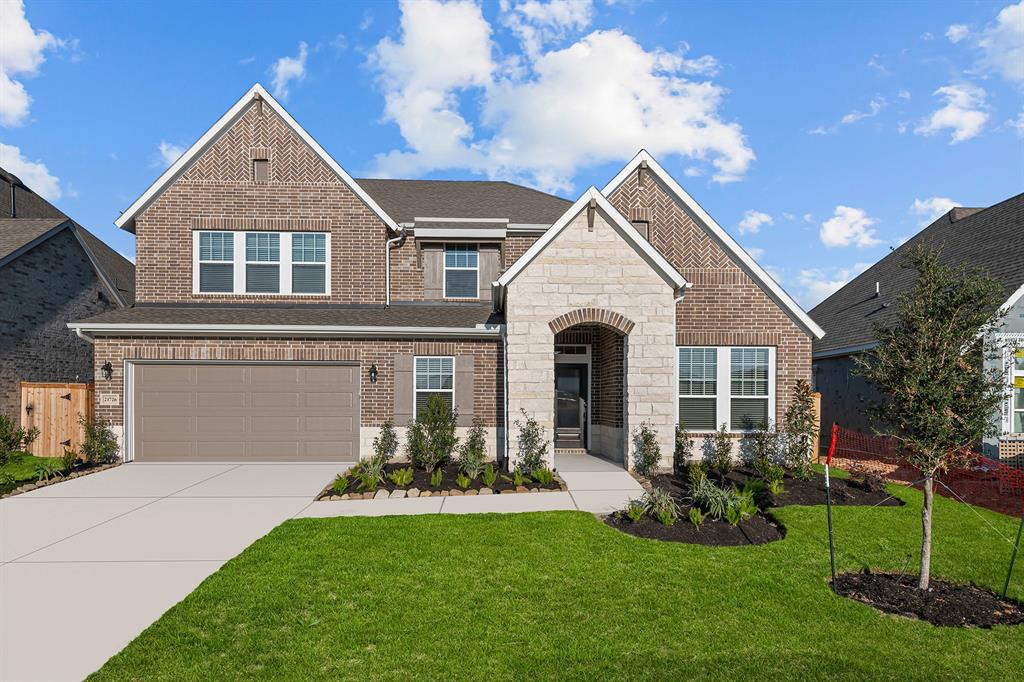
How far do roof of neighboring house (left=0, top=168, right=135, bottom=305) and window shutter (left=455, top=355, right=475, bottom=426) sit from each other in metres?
13.6

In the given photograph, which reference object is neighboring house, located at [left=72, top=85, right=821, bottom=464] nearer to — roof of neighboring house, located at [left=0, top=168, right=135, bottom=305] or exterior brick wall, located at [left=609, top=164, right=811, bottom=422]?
exterior brick wall, located at [left=609, top=164, right=811, bottom=422]

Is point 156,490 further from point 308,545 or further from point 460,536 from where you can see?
point 460,536

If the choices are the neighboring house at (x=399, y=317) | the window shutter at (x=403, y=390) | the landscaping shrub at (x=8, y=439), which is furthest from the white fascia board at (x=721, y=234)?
the landscaping shrub at (x=8, y=439)

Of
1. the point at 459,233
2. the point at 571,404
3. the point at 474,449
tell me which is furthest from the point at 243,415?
the point at 571,404

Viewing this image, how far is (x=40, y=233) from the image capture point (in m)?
16.7

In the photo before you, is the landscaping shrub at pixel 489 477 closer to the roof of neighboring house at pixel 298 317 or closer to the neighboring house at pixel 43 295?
the roof of neighboring house at pixel 298 317

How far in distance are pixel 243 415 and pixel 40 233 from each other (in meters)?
10.3

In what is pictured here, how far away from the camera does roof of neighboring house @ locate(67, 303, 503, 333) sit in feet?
41.2

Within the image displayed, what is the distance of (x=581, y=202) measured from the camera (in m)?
11.3

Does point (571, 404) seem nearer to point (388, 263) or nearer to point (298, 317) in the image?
point (388, 263)

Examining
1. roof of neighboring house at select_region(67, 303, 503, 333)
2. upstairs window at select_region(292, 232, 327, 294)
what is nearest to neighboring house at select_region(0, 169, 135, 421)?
roof of neighboring house at select_region(67, 303, 503, 333)

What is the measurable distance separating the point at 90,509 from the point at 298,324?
5.32 m

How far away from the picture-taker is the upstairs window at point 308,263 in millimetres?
14375

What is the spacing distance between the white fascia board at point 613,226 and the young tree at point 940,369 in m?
5.64
